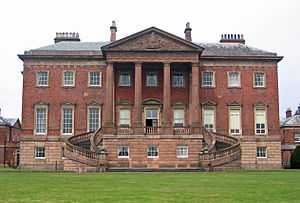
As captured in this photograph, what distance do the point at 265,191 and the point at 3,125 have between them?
65.7 meters

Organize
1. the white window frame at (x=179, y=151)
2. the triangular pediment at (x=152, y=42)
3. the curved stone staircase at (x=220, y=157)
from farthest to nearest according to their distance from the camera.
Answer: the triangular pediment at (x=152, y=42), the white window frame at (x=179, y=151), the curved stone staircase at (x=220, y=157)

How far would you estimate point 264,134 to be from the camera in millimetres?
49562

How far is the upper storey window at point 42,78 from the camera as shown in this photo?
4975cm

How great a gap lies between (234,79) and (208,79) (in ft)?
8.53

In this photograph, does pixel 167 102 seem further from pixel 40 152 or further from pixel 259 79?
pixel 40 152

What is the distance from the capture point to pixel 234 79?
5031cm

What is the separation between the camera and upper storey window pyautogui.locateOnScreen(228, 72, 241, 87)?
50.2 m

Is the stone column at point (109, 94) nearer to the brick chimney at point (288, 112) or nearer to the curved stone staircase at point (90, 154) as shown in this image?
the curved stone staircase at point (90, 154)

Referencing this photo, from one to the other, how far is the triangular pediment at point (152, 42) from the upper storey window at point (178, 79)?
3892 mm

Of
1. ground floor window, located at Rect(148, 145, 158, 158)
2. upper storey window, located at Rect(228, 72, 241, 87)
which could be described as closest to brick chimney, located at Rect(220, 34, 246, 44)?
upper storey window, located at Rect(228, 72, 241, 87)

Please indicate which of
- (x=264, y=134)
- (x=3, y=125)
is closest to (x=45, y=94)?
(x=264, y=134)

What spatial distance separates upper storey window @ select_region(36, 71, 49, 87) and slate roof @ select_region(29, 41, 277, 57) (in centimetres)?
219

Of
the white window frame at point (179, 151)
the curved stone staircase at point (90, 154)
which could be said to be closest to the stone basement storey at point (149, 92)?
the curved stone staircase at point (90, 154)

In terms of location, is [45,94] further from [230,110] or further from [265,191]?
[265,191]
